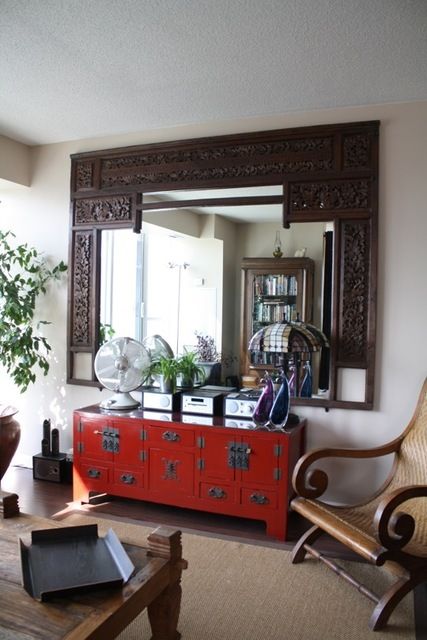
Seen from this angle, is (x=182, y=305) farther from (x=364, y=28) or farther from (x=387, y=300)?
(x=364, y=28)

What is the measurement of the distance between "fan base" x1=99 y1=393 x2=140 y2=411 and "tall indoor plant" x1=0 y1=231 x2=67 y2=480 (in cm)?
65

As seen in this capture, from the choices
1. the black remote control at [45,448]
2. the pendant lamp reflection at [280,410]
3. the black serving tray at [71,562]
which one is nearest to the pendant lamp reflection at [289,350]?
the pendant lamp reflection at [280,410]

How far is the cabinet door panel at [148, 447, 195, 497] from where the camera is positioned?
9.78ft

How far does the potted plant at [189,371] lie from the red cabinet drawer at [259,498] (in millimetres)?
838

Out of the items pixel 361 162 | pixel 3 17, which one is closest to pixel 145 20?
pixel 3 17

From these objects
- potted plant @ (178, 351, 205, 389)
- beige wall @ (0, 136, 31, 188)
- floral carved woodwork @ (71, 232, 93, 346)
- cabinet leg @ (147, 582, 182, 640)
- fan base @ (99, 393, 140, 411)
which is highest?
beige wall @ (0, 136, 31, 188)

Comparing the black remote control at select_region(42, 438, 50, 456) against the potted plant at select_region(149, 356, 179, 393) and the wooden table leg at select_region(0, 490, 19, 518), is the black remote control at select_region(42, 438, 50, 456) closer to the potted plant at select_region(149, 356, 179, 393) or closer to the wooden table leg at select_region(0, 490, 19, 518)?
the potted plant at select_region(149, 356, 179, 393)

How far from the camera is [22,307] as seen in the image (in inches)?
144

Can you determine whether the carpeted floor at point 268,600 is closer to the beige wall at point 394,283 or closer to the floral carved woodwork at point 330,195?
the beige wall at point 394,283

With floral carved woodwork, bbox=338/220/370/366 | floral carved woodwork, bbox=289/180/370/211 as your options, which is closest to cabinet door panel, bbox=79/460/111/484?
floral carved woodwork, bbox=338/220/370/366

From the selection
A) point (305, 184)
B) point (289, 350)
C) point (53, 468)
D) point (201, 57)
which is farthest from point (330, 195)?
point (53, 468)

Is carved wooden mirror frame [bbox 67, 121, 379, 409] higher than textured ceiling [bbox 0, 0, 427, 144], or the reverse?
textured ceiling [bbox 0, 0, 427, 144]

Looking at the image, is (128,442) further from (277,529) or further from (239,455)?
(277,529)

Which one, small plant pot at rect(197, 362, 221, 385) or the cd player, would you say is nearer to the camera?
the cd player
